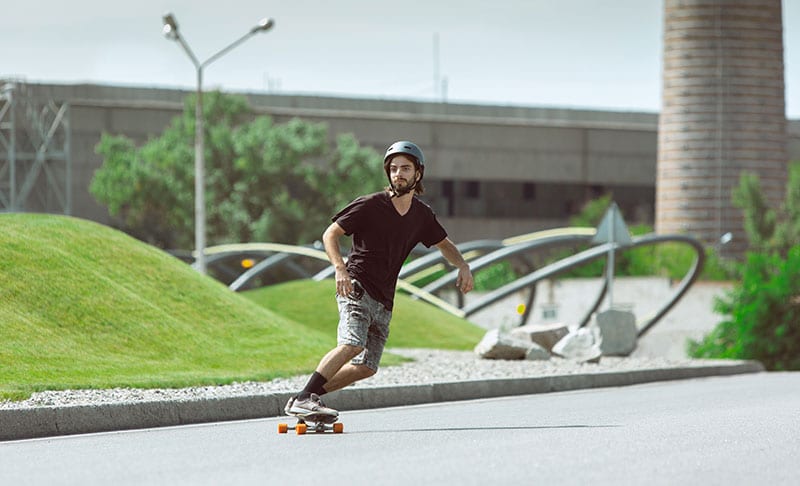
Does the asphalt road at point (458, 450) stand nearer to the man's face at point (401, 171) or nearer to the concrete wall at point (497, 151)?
the man's face at point (401, 171)

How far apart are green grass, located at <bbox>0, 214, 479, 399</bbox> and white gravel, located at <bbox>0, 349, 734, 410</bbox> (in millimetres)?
312

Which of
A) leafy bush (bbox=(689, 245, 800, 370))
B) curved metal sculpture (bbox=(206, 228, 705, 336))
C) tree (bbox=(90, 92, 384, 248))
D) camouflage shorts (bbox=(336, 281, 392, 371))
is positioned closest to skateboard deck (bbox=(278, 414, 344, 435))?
camouflage shorts (bbox=(336, 281, 392, 371))

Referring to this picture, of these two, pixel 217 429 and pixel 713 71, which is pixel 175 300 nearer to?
pixel 217 429

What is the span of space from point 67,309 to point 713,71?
51372 mm

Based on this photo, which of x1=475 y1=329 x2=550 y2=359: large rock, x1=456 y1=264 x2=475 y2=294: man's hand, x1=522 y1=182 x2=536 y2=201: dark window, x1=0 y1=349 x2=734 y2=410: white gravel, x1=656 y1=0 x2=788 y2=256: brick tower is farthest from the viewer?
x1=522 y1=182 x2=536 y2=201: dark window

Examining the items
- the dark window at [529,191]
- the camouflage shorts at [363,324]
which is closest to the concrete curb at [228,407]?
the camouflage shorts at [363,324]

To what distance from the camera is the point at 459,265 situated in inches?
440

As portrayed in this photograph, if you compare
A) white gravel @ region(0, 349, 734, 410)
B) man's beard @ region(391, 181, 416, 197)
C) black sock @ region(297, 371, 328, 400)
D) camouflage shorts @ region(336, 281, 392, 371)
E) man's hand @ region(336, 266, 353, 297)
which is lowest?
white gravel @ region(0, 349, 734, 410)

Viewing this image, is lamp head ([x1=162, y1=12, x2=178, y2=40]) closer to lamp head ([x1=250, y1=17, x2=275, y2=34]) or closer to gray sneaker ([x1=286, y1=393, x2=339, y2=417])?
lamp head ([x1=250, y1=17, x2=275, y2=34])

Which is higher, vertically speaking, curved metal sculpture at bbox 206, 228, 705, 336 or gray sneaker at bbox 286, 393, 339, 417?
curved metal sculpture at bbox 206, 228, 705, 336

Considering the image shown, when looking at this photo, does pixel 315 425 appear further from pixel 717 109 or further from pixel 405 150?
pixel 717 109

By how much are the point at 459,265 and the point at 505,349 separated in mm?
10863

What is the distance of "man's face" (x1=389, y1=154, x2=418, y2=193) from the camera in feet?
34.7

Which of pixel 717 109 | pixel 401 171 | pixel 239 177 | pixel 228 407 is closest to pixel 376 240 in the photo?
pixel 401 171
